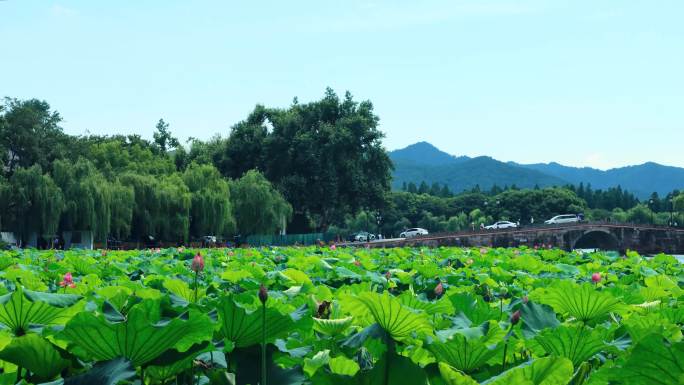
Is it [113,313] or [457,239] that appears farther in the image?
[457,239]

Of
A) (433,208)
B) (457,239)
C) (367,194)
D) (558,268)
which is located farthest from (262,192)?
(433,208)

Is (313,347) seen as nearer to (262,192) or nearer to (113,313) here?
(113,313)

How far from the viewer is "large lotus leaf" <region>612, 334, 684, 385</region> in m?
0.90

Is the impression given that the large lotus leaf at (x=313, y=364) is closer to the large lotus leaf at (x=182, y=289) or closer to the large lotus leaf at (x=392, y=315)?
the large lotus leaf at (x=392, y=315)

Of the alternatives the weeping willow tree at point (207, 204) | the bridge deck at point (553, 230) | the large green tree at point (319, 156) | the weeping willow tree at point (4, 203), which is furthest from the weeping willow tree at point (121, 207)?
the bridge deck at point (553, 230)

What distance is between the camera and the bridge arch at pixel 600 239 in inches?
2427

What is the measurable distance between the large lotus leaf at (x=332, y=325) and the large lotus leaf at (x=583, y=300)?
0.70 m

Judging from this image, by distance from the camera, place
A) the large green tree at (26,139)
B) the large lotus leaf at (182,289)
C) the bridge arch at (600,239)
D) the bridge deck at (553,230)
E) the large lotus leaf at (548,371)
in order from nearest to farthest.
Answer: the large lotus leaf at (548,371)
the large lotus leaf at (182,289)
the large green tree at (26,139)
the bridge deck at (553,230)
the bridge arch at (600,239)

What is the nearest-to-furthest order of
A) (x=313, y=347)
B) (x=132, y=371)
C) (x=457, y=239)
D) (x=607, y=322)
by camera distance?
(x=132, y=371)
(x=313, y=347)
(x=607, y=322)
(x=457, y=239)

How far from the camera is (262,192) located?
3862 cm

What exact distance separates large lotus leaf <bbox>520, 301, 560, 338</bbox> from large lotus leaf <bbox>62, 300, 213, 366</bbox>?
94 centimetres

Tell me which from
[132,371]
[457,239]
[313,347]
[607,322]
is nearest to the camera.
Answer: [132,371]

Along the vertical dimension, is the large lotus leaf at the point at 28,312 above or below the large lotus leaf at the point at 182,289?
above

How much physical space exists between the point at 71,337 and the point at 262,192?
37.7 metres
